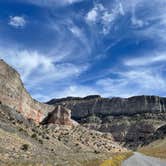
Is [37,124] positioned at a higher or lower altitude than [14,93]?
lower

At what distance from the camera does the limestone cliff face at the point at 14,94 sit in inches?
2920

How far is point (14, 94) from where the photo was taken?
79.1 meters

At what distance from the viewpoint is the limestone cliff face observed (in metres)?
74.2

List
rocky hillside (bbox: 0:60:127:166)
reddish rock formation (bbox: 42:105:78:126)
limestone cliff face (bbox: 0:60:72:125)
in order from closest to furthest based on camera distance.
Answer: rocky hillside (bbox: 0:60:127:166)
limestone cliff face (bbox: 0:60:72:125)
reddish rock formation (bbox: 42:105:78:126)

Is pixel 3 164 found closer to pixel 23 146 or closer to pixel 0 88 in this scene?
pixel 23 146

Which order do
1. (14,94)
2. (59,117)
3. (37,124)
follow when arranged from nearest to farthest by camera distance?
1. (14,94)
2. (37,124)
3. (59,117)

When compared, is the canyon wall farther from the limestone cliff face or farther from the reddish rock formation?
the reddish rock formation

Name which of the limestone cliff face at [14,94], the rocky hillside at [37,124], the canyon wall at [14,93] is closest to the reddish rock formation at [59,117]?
the rocky hillside at [37,124]

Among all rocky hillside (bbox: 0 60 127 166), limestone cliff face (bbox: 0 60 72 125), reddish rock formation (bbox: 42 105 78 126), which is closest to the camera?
rocky hillside (bbox: 0 60 127 166)

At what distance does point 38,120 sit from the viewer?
100 meters

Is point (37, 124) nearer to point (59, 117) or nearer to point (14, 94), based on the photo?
point (59, 117)

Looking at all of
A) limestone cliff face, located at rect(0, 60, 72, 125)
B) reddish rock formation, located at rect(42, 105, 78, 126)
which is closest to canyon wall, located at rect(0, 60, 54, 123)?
limestone cliff face, located at rect(0, 60, 72, 125)

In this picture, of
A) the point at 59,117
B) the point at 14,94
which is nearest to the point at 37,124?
the point at 59,117

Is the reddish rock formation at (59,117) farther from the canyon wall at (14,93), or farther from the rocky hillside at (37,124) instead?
the canyon wall at (14,93)
